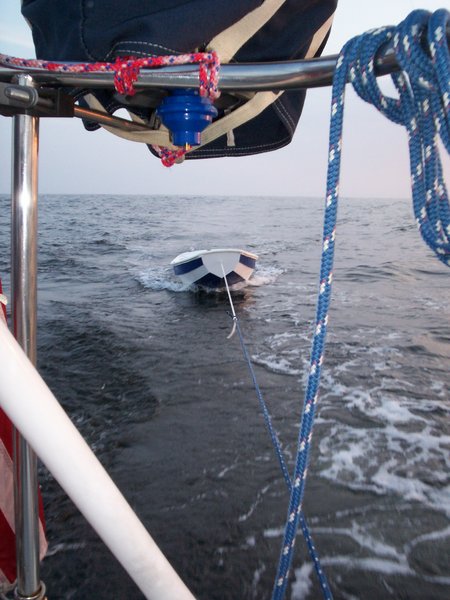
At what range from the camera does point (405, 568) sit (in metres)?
3.43

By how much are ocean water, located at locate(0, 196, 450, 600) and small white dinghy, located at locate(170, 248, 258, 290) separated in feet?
1.35

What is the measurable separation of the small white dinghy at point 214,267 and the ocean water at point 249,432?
1.35 ft

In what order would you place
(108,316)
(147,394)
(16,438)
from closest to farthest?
(16,438), (147,394), (108,316)

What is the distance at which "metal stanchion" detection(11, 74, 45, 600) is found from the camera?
1051 mm

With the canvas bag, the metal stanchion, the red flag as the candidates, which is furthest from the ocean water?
the canvas bag

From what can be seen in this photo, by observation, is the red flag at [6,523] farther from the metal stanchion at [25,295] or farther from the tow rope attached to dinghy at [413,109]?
the tow rope attached to dinghy at [413,109]

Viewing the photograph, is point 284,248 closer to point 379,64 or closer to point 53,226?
point 53,226

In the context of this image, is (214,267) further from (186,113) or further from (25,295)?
(25,295)

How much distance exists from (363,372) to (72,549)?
4830 millimetres

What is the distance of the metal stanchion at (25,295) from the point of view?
1.05 meters

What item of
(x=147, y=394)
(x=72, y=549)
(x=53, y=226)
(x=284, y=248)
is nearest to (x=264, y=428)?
(x=147, y=394)

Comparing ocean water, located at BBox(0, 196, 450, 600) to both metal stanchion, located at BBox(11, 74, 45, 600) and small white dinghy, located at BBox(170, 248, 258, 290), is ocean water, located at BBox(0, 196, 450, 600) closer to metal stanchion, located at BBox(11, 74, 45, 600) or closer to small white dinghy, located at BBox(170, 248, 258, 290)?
small white dinghy, located at BBox(170, 248, 258, 290)

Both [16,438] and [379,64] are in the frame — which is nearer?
[379,64]

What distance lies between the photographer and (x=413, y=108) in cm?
91
